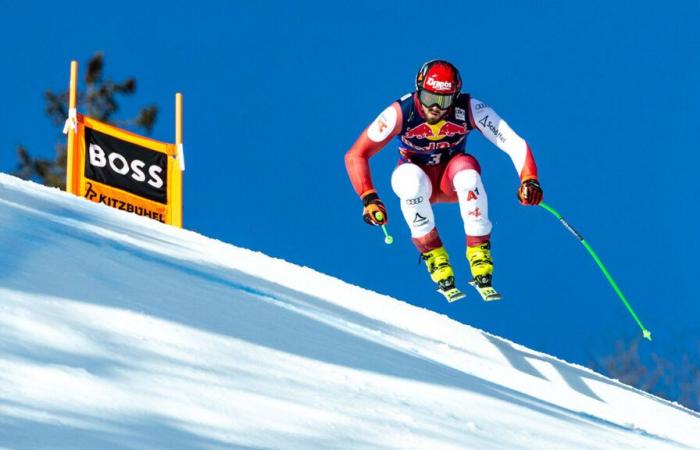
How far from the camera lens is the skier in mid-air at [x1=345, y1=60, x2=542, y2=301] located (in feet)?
18.9

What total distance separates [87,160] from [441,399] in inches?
315


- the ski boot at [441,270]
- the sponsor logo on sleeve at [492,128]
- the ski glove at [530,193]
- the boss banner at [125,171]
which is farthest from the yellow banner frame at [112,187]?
the ski glove at [530,193]

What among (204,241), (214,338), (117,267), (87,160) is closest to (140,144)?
(87,160)

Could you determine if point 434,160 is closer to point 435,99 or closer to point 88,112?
point 435,99

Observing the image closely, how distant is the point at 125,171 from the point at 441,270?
17.7ft

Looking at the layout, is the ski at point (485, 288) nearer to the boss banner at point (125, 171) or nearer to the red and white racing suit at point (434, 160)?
the red and white racing suit at point (434, 160)

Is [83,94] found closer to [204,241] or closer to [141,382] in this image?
[204,241]

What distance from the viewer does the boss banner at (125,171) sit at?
33.9 feet

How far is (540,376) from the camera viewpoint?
5.44 meters

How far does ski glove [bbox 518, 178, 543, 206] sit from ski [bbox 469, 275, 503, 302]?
484 mm

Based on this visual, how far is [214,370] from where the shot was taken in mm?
2309

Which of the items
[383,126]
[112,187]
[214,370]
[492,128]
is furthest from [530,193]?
[112,187]

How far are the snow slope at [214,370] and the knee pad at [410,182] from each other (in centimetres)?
102

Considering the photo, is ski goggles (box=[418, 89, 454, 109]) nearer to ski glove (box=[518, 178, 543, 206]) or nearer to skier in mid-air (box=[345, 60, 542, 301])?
skier in mid-air (box=[345, 60, 542, 301])
